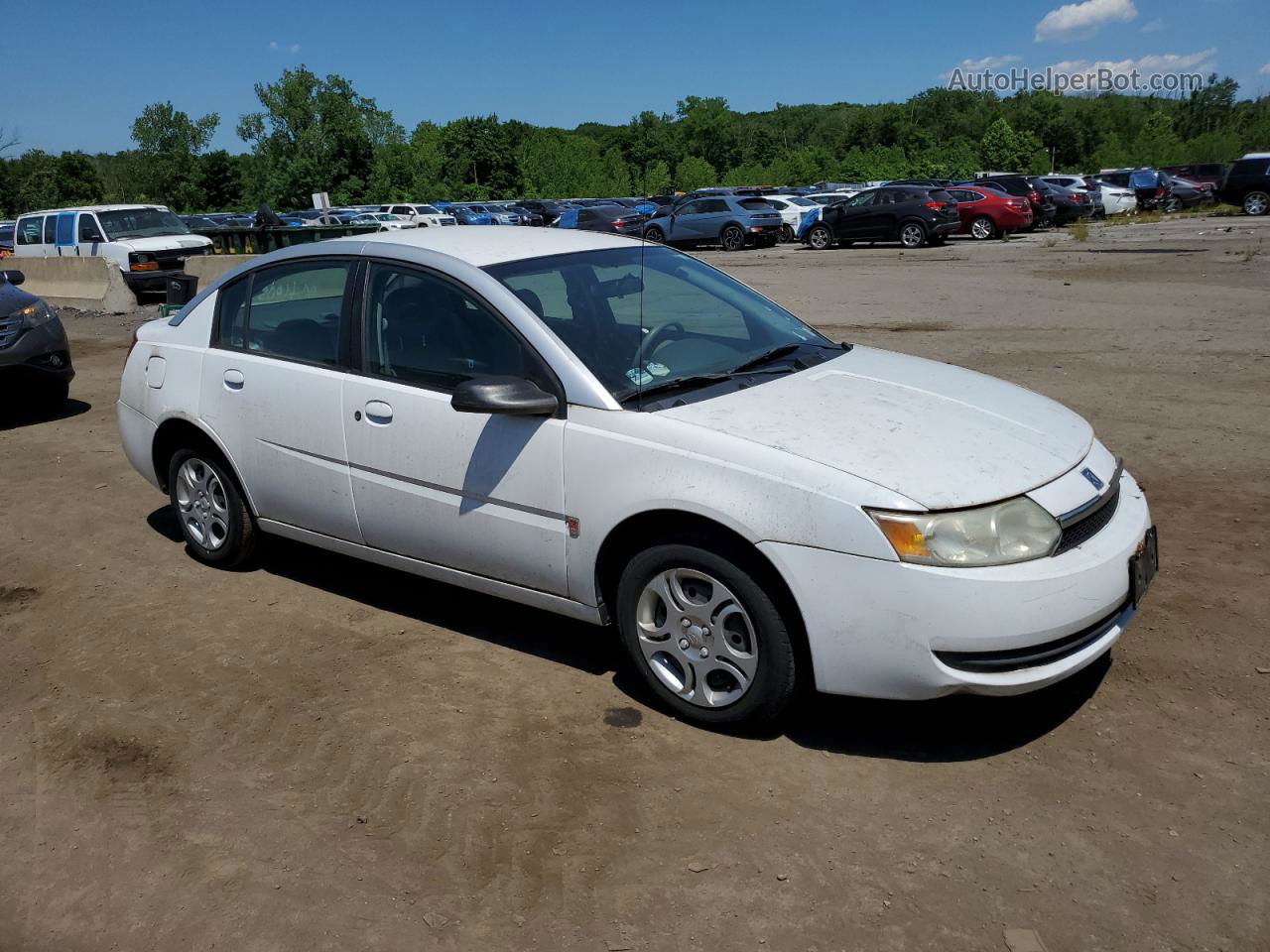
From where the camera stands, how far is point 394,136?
2896 inches

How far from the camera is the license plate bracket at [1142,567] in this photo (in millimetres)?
3730

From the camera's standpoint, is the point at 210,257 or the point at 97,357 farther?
the point at 210,257

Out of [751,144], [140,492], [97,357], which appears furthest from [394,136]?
[140,492]

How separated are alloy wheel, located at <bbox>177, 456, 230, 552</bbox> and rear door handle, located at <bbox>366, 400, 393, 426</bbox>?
1.32m

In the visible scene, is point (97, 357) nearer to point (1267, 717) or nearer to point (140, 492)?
point (140, 492)

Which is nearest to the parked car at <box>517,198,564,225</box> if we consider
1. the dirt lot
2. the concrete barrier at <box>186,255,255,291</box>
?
the concrete barrier at <box>186,255,255,291</box>

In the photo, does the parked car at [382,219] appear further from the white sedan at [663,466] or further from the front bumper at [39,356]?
the white sedan at [663,466]

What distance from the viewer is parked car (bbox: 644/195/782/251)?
1254 inches

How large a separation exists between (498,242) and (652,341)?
0.92m

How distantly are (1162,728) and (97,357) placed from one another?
13271 mm

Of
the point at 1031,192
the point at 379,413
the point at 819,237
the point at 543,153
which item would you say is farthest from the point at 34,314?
the point at 543,153

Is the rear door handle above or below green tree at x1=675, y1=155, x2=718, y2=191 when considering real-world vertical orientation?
below

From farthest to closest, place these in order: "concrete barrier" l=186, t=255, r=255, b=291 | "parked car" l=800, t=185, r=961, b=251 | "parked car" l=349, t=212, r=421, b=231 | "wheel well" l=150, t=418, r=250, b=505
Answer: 1. "parked car" l=349, t=212, r=421, b=231
2. "parked car" l=800, t=185, r=961, b=251
3. "concrete barrier" l=186, t=255, r=255, b=291
4. "wheel well" l=150, t=418, r=250, b=505

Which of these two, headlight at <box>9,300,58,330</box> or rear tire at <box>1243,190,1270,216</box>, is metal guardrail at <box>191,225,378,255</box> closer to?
headlight at <box>9,300,58,330</box>
